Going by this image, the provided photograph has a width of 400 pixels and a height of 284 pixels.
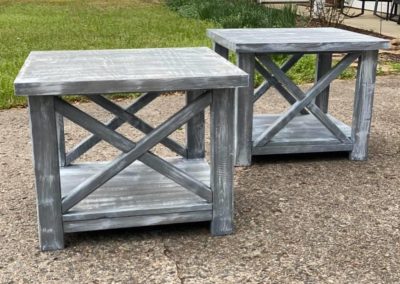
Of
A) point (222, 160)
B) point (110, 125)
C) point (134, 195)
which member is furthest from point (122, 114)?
point (222, 160)

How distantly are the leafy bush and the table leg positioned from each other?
722 cm

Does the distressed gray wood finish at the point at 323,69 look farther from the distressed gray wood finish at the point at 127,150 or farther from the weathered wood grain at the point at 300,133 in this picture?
the distressed gray wood finish at the point at 127,150

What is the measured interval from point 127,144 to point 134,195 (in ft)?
1.33

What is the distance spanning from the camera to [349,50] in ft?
13.0

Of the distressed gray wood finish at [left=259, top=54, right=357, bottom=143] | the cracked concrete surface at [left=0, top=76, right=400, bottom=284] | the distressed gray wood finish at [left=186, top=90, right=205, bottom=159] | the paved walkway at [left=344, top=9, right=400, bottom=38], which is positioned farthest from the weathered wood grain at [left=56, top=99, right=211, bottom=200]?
the paved walkway at [left=344, top=9, right=400, bottom=38]

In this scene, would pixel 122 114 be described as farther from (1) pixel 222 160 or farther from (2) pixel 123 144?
(1) pixel 222 160

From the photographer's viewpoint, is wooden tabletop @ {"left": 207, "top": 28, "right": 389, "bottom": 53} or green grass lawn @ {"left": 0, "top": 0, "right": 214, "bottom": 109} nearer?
wooden tabletop @ {"left": 207, "top": 28, "right": 389, "bottom": 53}

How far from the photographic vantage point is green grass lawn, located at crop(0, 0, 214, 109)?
8.35 metres

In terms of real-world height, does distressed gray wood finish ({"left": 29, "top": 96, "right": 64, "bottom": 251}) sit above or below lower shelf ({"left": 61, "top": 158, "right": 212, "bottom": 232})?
above

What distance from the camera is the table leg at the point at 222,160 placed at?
2.89 m

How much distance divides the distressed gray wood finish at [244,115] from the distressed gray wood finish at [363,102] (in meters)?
0.73

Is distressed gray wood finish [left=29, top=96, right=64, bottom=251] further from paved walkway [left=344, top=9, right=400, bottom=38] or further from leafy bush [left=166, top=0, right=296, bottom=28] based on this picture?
paved walkway [left=344, top=9, right=400, bottom=38]

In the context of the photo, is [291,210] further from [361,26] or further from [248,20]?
[361,26]

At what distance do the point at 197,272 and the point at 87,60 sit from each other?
129 centimetres
